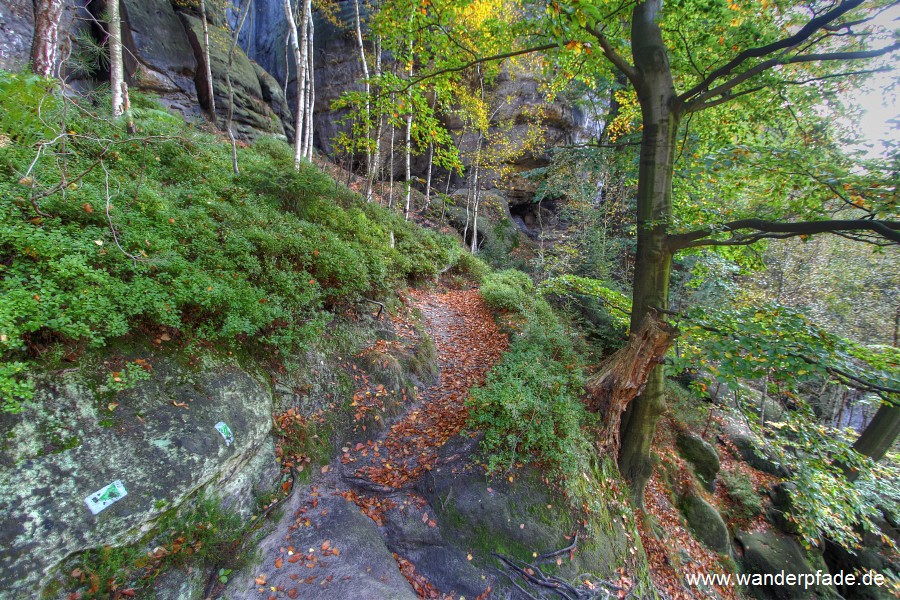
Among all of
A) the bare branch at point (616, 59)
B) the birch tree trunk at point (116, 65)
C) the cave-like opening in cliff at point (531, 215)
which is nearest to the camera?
the bare branch at point (616, 59)

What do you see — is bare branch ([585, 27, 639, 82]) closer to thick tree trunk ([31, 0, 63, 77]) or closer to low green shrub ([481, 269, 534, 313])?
low green shrub ([481, 269, 534, 313])

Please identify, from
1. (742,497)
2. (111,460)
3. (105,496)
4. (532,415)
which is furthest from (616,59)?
(742,497)

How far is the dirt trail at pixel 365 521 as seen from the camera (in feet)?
10.5

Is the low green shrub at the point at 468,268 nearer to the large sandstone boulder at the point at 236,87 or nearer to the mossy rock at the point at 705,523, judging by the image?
the mossy rock at the point at 705,523

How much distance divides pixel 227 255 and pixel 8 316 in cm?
230

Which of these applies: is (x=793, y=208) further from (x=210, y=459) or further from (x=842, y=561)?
(x=842, y=561)

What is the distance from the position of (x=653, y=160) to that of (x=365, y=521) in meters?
6.17

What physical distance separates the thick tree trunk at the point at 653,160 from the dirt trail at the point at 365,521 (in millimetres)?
3465

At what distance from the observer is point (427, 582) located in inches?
146

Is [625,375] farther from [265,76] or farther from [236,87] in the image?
[265,76]

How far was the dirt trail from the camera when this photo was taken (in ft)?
10.5

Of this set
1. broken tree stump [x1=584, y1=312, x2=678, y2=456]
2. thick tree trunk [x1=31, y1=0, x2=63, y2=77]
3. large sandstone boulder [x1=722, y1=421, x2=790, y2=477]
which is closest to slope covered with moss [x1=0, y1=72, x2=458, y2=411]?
thick tree trunk [x1=31, y1=0, x2=63, y2=77]

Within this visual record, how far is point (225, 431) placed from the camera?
3.48 meters

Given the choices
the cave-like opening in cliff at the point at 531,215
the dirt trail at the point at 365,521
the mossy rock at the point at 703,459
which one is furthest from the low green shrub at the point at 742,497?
the cave-like opening in cliff at the point at 531,215
